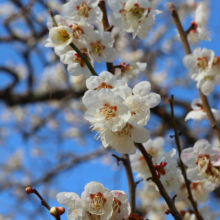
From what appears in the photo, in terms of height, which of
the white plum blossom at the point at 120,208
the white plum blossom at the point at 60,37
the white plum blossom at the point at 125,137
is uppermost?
the white plum blossom at the point at 60,37

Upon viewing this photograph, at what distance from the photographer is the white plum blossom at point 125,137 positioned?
755 millimetres

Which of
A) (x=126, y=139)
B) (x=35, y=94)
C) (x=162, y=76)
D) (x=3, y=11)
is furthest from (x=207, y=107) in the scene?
(x=3, y=11)

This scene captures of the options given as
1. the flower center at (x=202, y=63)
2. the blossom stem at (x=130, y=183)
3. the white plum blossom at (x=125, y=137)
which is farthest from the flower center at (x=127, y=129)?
the flower center at (x=202, y=63)

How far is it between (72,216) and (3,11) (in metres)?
7.04

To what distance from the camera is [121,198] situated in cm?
85

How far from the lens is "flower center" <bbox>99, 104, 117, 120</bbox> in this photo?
74 cm

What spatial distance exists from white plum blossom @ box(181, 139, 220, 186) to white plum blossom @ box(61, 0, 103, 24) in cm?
61

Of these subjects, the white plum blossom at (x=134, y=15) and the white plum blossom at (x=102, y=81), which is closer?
the white plum blossom at (x=102, y=81)

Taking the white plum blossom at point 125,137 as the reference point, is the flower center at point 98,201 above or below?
below

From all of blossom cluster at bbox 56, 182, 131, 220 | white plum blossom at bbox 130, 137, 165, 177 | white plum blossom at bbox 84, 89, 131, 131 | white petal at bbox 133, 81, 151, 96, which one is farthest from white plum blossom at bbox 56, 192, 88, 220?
white plum blossom at bbox 130, 137, 165, 177

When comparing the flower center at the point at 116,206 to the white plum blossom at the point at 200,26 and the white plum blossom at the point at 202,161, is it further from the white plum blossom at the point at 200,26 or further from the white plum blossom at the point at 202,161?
the white plum blossom at the point at 200,26

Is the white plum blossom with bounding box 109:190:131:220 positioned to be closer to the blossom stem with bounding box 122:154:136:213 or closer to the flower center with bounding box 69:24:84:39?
the blossom stem with bounding box 122:154:136:213

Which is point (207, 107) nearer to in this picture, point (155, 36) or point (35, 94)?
point (35, 94)

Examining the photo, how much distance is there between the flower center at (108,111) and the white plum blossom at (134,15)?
0.48 m
